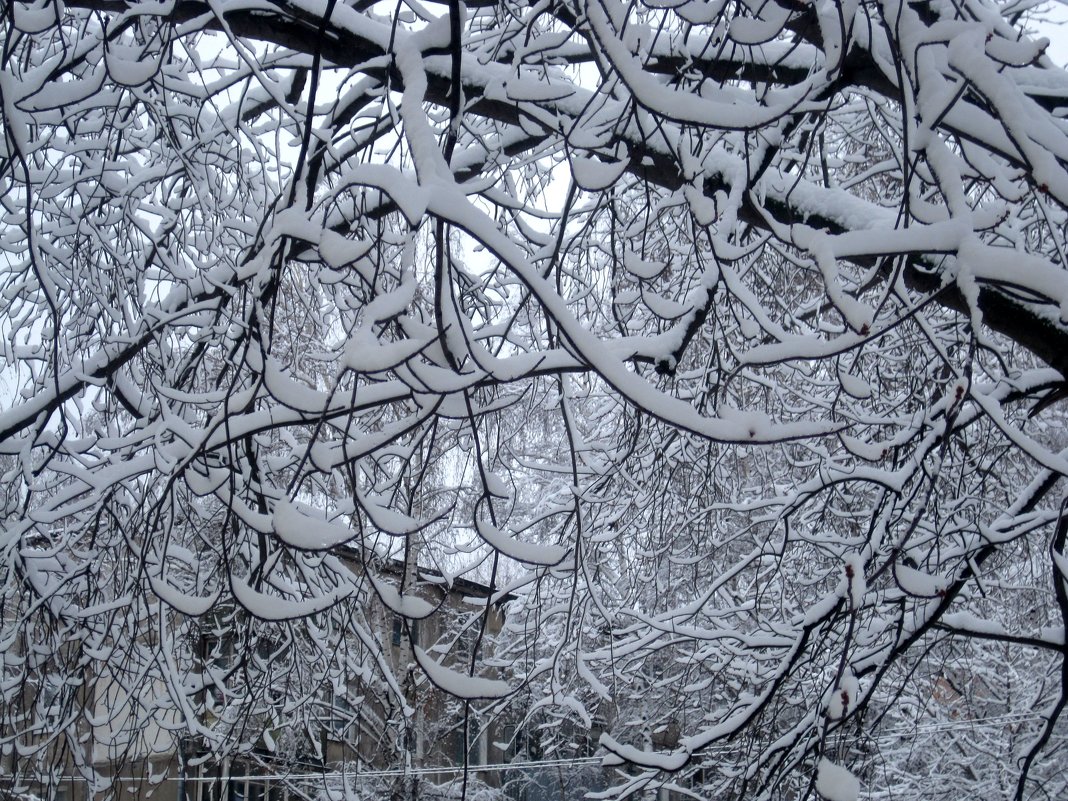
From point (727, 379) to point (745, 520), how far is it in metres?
4.89

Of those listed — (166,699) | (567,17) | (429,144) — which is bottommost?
(166,699)

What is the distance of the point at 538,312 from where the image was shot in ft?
11.5

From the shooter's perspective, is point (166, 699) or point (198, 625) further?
point (166, 699)

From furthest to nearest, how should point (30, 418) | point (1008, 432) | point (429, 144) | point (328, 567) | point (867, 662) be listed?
point (328, 567), point (30, 418), point (867, 662), point (1008, 432), point (429, 144)

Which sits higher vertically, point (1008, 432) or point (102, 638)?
point (1008, 432)

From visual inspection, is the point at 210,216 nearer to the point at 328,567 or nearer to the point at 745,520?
the point at 328,567

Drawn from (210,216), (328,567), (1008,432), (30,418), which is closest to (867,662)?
(1008,432)

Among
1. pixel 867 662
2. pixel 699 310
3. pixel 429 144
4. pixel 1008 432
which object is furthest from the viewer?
pixel 867 662

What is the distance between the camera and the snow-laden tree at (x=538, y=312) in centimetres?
134

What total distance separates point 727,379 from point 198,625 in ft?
6.74

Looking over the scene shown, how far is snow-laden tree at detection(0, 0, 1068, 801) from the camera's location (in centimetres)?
134

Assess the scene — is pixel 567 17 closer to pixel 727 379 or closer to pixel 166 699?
pixel 727 379

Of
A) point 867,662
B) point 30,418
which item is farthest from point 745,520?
Result: point 30,418

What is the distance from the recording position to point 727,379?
230 cm
